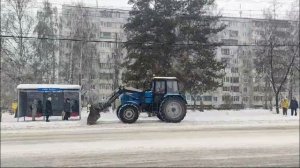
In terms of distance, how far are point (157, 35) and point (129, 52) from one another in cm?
261

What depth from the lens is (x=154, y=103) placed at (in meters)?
27.6

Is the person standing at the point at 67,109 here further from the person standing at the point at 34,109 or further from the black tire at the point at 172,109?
the black tire at the point at 172,109

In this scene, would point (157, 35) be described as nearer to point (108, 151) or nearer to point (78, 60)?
point (78, 60)

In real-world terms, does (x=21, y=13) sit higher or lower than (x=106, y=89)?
higher

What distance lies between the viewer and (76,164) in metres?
11.5

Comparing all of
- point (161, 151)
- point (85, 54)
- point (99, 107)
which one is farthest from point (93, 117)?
point (85, 54)

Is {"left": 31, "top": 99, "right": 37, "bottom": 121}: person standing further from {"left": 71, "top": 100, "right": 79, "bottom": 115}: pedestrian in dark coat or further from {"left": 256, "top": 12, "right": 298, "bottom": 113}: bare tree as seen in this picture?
{"left": 256, "top": 12, "right": 298, "bottom": 113}: bare tree

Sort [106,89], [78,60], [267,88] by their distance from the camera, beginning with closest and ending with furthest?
[78,60]
[267,88]
[106,89]

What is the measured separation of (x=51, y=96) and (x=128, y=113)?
6297 mm

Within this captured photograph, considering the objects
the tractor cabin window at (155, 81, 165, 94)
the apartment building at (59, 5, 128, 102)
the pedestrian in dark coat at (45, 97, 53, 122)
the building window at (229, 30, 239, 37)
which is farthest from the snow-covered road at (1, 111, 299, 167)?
the building window at (229, 30, 239, 37)

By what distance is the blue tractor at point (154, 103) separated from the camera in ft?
87.4

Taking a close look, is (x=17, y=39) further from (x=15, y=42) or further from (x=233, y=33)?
(x=233, y=33)

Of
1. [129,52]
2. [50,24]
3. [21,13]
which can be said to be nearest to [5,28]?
[21,13]

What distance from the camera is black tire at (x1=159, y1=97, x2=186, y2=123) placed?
88.5 feet
